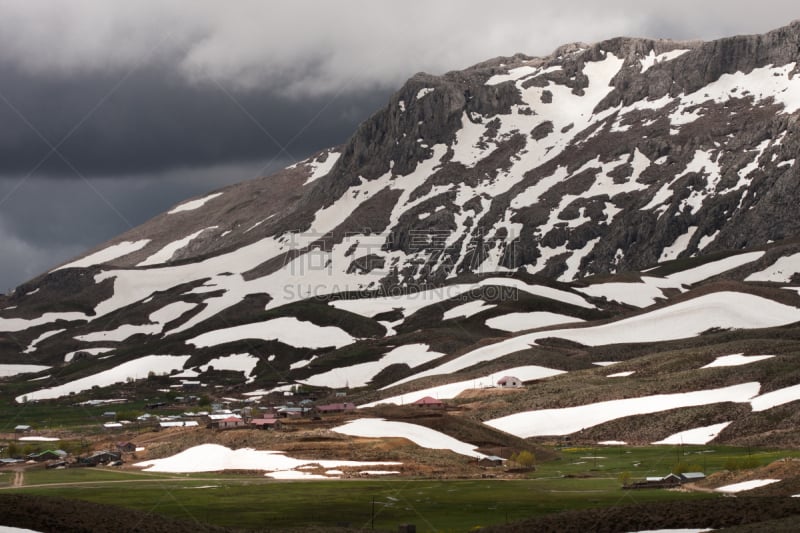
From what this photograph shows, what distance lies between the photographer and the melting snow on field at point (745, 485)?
213 feet

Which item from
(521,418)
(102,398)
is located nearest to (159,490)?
(521,418)

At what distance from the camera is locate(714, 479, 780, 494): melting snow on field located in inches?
2550

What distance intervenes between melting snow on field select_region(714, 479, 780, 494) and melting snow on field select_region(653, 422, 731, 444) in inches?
1543

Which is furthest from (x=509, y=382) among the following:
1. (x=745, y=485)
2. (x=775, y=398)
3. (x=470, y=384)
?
(x=745, y=485)

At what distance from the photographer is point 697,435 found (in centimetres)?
10819

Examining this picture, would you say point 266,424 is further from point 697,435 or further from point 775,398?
point 775,398

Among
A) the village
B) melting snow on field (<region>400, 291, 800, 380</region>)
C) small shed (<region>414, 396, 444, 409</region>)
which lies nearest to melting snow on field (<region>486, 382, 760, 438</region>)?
small shed (<region>414, 396, 444, 409</region>)

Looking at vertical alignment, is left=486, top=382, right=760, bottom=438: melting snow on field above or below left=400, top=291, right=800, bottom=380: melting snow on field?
below

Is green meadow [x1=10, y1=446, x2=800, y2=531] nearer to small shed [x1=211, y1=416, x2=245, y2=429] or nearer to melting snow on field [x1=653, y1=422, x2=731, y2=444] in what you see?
melting snow on field [x1=653, y1=422, x2=731, y2=444]

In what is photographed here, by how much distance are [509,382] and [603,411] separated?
3384 centimetres

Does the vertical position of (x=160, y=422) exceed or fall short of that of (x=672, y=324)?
it falls short

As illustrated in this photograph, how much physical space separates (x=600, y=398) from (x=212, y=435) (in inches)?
1971

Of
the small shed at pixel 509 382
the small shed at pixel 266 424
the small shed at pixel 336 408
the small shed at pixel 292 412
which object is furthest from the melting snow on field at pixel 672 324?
the small shed at pixel 266 424

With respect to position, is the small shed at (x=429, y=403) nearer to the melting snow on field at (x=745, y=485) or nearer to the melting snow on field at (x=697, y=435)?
the melting snow on field at (x=697, y=435)
